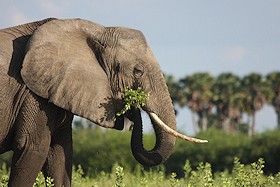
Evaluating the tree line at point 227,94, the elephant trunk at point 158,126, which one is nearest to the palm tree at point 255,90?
the tree line at point 227,94

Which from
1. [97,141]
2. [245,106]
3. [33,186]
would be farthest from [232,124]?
[33,186]

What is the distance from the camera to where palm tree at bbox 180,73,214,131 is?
74375mm

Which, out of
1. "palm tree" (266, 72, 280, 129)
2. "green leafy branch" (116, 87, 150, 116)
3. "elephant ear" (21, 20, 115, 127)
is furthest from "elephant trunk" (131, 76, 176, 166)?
"palm tree" (266, 72, 280, 129)

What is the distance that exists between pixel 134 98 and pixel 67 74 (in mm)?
906

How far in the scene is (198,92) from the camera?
7550 cm

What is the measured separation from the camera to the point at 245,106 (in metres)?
74.4

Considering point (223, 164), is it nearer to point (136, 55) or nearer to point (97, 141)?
point (97, 141)

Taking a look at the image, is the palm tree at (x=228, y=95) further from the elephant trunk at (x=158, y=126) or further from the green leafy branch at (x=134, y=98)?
the green leafy branch at (x=134, y=98)

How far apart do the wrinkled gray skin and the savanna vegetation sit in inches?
14.0

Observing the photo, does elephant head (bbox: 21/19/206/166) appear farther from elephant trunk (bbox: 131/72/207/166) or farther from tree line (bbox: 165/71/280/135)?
tree line (bbox: 165/71/280/135)

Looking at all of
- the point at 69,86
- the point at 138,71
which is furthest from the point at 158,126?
the point at 69,86

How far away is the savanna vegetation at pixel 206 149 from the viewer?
1212cm

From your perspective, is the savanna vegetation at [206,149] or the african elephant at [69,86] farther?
the savanna vegetation at [206,149]

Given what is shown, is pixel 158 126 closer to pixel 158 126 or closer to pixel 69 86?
pixel 158 126
